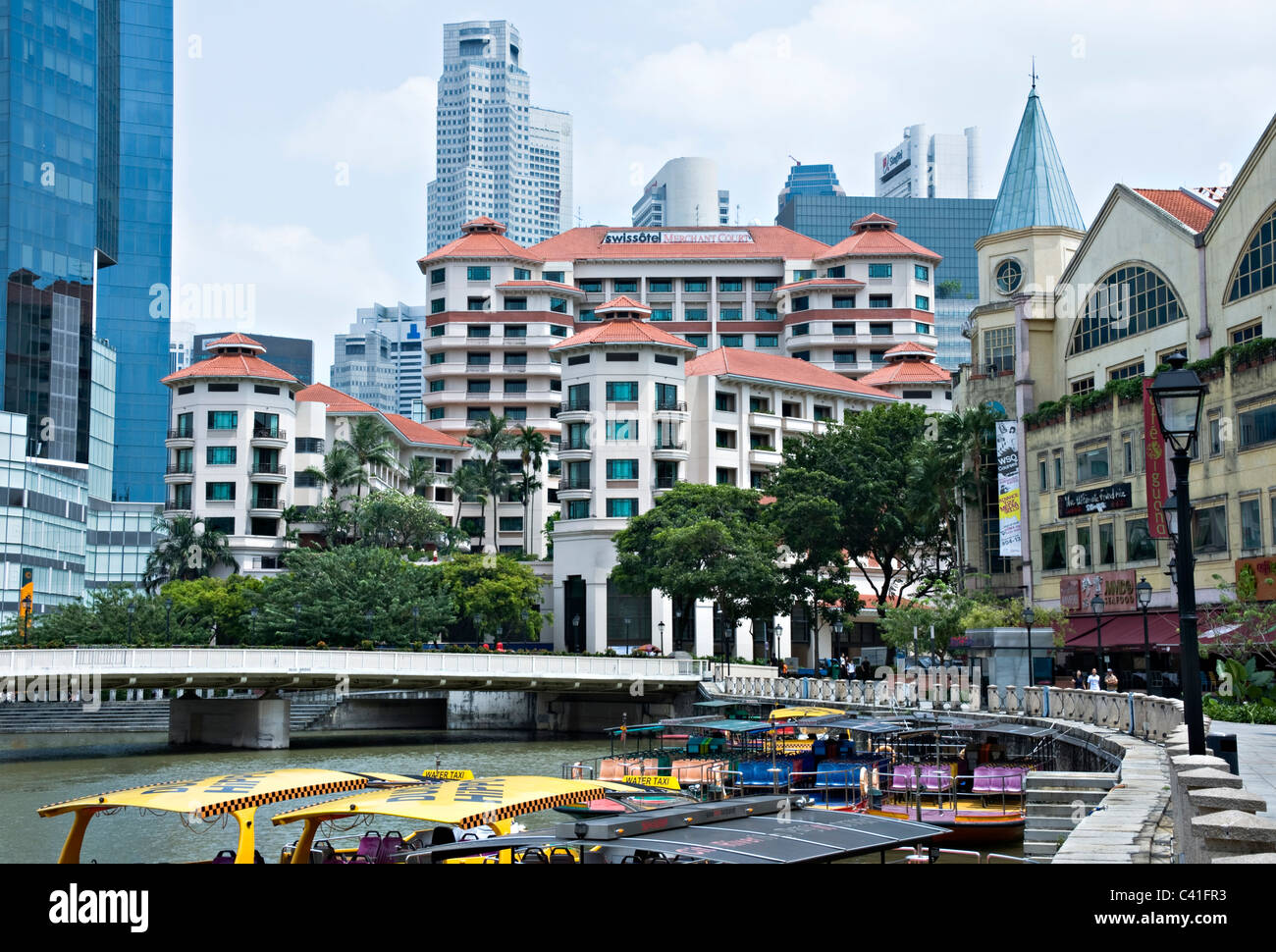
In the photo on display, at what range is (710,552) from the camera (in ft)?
267

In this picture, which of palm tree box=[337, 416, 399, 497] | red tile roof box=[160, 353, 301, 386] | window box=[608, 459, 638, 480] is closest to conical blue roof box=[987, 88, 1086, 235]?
window box=[608, 459, 638, 480]

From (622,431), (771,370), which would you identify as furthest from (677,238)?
(622,431)

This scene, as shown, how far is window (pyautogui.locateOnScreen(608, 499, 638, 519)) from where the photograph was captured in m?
97.9

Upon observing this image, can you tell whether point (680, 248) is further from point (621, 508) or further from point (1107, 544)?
point (1107, 544)

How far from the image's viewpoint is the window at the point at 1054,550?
65.4m

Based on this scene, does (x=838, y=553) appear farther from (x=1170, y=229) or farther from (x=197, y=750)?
(x=197, y=750)

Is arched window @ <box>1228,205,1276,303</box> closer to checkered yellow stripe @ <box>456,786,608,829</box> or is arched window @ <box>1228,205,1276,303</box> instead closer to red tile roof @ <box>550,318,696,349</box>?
checkered yellow stripe @ <box>456,786,608,829</box>

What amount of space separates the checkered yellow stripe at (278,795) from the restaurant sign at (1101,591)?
40704 mm

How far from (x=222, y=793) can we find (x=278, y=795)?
38.7 inches

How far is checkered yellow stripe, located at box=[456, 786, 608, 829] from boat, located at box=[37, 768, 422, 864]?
3.38 meters

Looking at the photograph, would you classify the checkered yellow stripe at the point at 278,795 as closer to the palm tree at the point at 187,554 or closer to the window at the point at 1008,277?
the window at the point at 1008,277

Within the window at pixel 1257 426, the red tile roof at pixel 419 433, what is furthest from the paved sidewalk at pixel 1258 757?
the red tile roof at pixel 419 433
